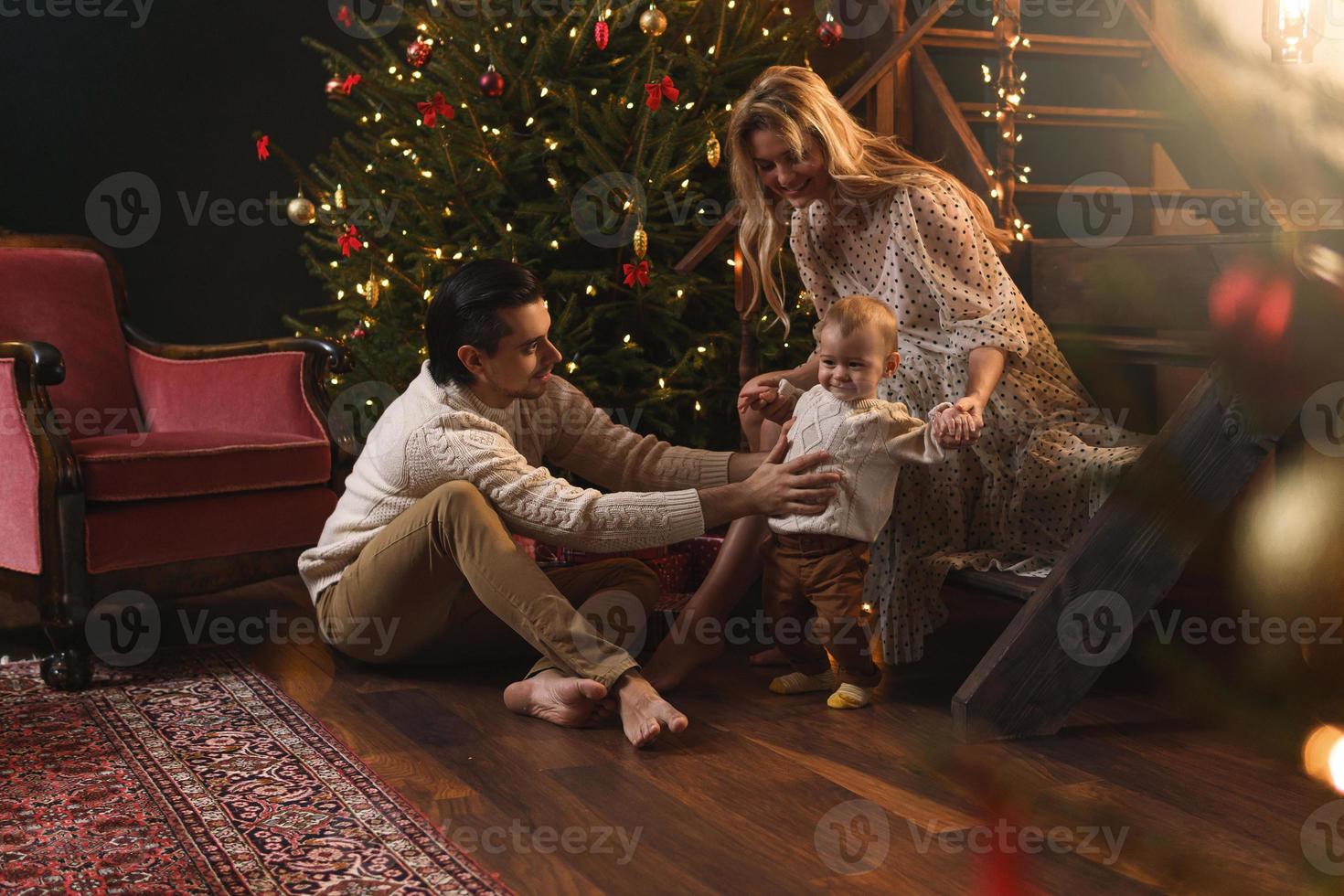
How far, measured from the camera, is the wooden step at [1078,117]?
12.4ft

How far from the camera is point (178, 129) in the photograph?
456 cm

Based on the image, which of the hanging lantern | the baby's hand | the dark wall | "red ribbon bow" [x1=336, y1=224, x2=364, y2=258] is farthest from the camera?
the dark wall

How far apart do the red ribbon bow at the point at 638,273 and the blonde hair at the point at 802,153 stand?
73 cm

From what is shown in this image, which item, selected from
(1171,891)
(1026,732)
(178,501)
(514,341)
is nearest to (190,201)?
(178,501)

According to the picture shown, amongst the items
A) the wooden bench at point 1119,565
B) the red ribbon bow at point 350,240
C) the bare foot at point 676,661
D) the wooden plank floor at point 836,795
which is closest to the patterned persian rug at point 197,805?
the wooden plank floor at point 836,795

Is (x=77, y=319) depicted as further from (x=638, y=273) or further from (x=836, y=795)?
(x=836, y=795)

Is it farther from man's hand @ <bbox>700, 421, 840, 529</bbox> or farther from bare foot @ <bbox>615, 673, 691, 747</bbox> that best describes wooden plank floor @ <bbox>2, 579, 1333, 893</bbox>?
man's hand @ <bbox>700, 421, 840, 529</bbox>

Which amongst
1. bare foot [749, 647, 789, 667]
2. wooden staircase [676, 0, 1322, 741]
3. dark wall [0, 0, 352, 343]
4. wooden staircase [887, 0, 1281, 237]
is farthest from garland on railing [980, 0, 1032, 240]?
dark wall [0, 0, 352, 343]

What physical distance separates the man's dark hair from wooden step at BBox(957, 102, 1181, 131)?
1909mm

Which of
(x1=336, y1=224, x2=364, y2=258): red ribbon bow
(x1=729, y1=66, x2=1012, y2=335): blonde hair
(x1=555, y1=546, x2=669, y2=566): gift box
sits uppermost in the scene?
(x1=729, y1=66, x2=1012, y2=335): blonde hair

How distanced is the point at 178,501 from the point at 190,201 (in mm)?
2191

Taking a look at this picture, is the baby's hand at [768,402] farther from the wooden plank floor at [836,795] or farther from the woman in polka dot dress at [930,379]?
the wooden plank floor at [836,795]

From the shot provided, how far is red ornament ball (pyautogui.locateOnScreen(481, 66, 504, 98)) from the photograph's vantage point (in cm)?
319

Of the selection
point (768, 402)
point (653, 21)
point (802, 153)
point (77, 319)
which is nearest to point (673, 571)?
point (768, 402)
